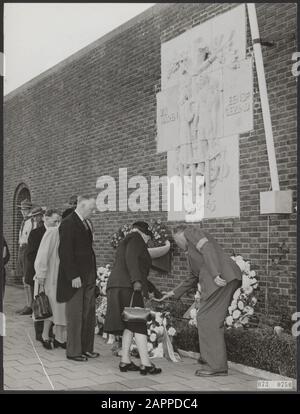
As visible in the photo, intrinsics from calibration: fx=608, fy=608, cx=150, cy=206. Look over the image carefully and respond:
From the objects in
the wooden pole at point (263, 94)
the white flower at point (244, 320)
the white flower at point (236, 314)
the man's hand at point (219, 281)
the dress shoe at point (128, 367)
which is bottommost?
the dress shoe at point (128, 367)

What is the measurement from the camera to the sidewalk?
5.59 metres

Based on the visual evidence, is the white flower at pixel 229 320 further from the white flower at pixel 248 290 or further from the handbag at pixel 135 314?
the handbag at pixel 135 314

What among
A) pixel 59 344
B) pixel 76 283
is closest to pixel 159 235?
pixel 59 344

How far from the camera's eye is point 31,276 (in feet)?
29.3

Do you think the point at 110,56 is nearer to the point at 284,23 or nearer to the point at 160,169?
the point at 160,169

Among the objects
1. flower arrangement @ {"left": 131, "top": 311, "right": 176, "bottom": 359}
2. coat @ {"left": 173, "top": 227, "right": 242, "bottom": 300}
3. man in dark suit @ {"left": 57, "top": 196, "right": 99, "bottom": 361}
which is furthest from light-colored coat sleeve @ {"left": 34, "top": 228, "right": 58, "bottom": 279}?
coat @ {"left": 173, "top": 227, "right": 242, "bottom": 300}

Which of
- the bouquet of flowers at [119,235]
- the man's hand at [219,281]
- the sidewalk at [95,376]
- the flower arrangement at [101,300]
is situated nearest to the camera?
the sidewalk at [95,376]

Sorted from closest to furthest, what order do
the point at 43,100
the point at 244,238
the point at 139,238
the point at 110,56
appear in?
the point at 139,238, the point at 244,238, the point at 110,56, the point at 43,100

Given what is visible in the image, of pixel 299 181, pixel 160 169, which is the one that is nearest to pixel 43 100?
pixel 160 169

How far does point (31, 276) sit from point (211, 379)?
3.94 metres

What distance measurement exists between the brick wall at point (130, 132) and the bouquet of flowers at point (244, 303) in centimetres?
15

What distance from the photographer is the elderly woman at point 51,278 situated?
728cm

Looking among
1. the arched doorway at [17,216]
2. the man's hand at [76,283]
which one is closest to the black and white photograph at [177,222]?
the man's hand at [76,283]

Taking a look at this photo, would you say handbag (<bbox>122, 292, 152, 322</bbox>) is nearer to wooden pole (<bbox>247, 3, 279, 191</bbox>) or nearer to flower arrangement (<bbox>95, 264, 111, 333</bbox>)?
wooden pole (<bbox>247, 3, 279, 191</bbox>)
